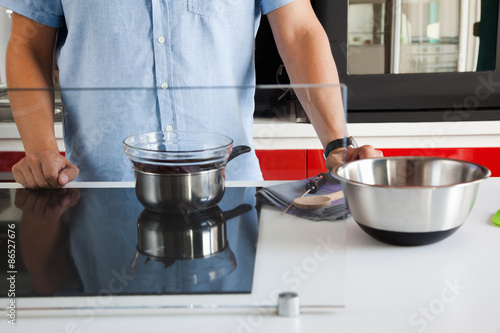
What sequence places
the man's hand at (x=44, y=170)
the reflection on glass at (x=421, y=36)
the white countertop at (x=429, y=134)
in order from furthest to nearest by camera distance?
the reflection on glass at (x=421, y=36) < the white countertop at (x=429, y=134) < the man's hand at (x=44, y=170)

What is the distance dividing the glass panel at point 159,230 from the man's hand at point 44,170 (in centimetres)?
2

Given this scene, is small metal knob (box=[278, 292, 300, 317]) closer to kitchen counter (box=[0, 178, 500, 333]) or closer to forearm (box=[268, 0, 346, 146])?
kitchen counter (box=[0, 178, 500, 333])

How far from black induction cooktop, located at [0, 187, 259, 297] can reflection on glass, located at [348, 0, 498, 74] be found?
1.28 metres

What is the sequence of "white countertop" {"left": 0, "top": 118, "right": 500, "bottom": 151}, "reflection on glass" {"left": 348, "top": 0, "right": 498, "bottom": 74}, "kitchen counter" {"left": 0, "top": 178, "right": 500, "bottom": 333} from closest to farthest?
1. "kitchen counter" {"left": 0, "top": 178, "right": 500, "bottom": 333}
2. "white countertop" {"left": 0, "top": 118, "right": 500, "bottom": 151}
3. "reflection on glass" {"left": 348, "top": 0, "right": 498, "bottom": 74}

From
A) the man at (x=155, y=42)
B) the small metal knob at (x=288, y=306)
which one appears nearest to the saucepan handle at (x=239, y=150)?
the small metal knob at (x=288, y=306)

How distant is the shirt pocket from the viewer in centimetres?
114

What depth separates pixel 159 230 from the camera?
692 millimetres

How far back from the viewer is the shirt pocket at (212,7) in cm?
114

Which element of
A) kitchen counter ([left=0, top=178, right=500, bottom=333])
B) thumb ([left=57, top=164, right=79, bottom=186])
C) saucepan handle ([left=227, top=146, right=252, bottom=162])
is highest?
saucepan handle ([left=227, top=146, right=252, bottom=162])

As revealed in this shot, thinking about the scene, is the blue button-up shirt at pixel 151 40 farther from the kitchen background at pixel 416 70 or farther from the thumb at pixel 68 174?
the kitchen background at pixel 416 70

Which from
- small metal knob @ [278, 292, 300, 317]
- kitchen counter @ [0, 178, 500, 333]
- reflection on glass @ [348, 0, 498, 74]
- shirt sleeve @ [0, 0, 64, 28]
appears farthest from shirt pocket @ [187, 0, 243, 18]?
reflection on glass @ [348, 0, 498, 74]

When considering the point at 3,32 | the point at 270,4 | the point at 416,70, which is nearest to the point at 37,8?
the point at 270,4

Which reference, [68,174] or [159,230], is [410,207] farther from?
[68,174]

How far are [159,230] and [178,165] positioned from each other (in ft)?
0.28
